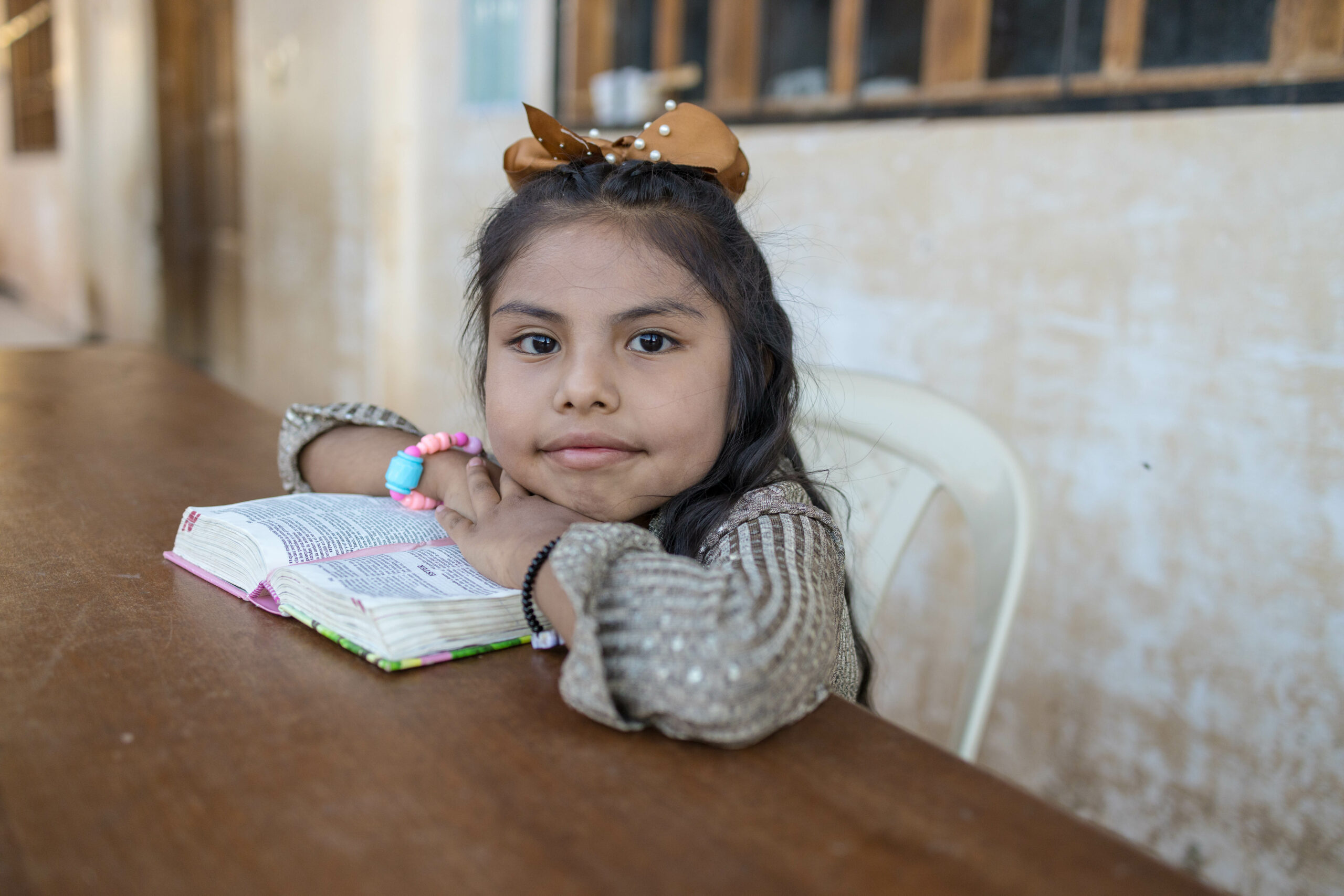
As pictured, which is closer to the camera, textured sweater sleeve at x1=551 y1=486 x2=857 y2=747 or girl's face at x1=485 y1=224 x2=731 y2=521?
textured sweater sleeve at x1=551 y1=486 x2=857 y2=747

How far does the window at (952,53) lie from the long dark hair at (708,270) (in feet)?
3.32

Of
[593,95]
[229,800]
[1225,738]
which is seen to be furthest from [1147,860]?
[593,95]

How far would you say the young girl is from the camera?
887 millimetres

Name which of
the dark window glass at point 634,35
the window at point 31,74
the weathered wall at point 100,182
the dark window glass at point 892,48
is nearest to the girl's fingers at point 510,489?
the dark window glass at point 892,48

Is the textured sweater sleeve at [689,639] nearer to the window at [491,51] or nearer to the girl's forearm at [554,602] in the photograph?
the girl's forearm at [554,602]

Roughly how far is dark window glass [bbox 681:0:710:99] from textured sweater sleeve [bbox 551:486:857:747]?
2.14 m

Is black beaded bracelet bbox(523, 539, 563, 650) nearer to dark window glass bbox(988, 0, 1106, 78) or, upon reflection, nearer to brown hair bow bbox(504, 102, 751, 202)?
brown hair bow bbox(504, 102, 751, 202)

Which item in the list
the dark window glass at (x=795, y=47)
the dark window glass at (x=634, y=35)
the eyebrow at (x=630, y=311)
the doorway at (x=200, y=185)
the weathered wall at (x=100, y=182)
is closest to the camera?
the eyebrow at (x=630, y=311)

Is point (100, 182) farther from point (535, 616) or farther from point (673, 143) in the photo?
point (535, 616)

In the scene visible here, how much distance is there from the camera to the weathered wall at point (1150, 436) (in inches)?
61.4

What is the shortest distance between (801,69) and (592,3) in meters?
0.89

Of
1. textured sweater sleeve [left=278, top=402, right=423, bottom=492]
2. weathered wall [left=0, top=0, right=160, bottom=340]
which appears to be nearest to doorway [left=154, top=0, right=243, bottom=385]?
weathered wall [left=0, top=0, right=160, bottom=340]

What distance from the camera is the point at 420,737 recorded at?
2.21 feet

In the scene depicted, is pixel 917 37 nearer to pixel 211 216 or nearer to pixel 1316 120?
pixel 1316 120
